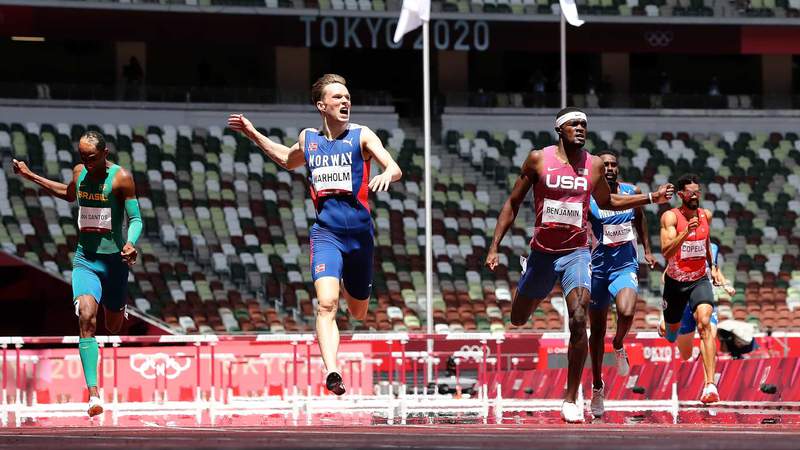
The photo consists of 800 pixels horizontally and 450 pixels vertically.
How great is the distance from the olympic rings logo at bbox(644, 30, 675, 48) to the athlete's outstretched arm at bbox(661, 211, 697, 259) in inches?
1115

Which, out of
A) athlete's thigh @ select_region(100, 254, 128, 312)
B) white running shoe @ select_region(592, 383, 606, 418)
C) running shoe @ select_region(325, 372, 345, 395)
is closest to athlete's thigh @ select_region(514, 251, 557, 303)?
white running shoe @ select_region(592, 383, 606, 418)

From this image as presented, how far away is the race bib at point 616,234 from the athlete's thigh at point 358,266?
3652 mm

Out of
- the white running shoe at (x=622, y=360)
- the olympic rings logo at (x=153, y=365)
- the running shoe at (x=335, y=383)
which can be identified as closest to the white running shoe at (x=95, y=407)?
the running shoe at (x=335, y=383)

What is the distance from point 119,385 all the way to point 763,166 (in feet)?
83.0

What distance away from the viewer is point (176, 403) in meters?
18.7

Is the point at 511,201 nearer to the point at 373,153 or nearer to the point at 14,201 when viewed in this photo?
the point at 373,153

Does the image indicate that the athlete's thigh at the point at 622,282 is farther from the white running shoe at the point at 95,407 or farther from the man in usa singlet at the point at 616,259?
the white running shoe at the point at 95,407

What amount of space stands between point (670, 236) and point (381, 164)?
221 inches

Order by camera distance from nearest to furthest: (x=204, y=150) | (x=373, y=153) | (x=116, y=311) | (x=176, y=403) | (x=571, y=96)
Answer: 1. (x=373, y=153)
2. (x=116, y=311)
3. (x=176, y=403)
4. (x=204, y=150)
5. (x=571, y=96)

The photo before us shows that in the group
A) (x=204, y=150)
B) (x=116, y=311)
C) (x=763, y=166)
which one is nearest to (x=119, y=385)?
(x=116, y=311)

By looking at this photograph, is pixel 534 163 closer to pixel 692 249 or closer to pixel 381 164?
pixel 381 164

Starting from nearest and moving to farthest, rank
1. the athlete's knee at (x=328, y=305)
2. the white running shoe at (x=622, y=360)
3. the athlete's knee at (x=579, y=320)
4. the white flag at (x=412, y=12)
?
the athlete's knee at (x=328, y=305)
the athlete's knee at (x=579, y=320)
the white running shoe at (x=622, y=360)
the white flag at (x=412, y=12)

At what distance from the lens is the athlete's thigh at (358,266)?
42.4ft

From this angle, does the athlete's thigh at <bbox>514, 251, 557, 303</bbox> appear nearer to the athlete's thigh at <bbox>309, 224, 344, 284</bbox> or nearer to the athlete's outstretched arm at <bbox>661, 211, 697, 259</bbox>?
the athlete's thigh at <bbox>309, 224, 344, 284</bbox>
